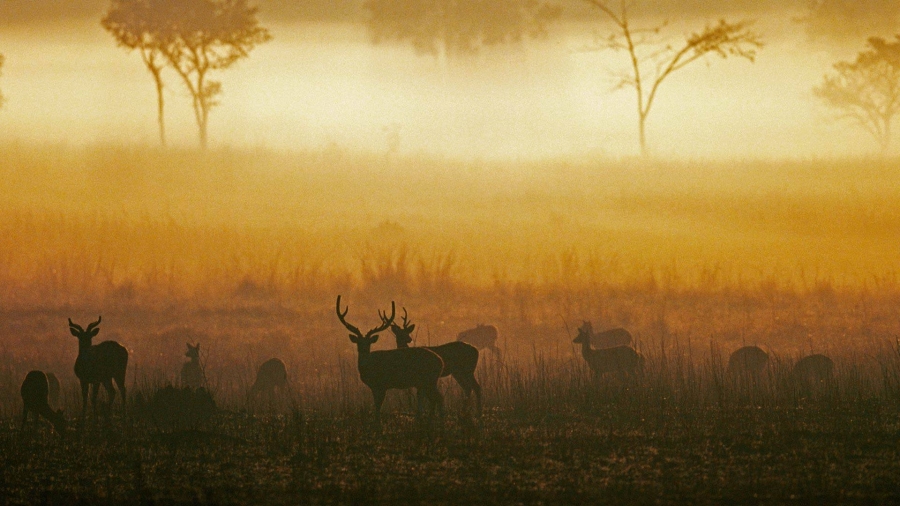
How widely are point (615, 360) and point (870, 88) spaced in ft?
122

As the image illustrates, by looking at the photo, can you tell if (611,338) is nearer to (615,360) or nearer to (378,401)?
(615,360)

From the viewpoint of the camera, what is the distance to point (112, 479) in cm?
807

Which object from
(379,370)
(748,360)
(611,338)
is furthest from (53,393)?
(748,360)

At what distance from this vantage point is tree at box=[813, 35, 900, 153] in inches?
1730

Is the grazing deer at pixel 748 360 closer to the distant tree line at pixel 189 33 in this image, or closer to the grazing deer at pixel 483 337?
the grazing deer at pixel 483 337

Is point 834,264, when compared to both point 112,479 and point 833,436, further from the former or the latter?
point 112,479

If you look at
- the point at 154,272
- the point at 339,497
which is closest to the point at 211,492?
the point at 339,497

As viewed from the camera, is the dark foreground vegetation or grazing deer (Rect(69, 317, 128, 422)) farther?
grazing deer (Rect(69, 317, 128, 422))

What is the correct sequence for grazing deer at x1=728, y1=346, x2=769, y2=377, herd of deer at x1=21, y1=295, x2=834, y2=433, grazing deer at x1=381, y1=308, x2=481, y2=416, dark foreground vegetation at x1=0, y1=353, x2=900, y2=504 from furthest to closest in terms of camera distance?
1. grazing deer at x1=728, y1=346, x2=769, y2=377
2. grazing deer at x1=381, y1=308, x2=481, y2=416
3. herd of deer at x1=21, y1=295, x2=834, y2=433
4. dark foreground vegetation at x1=0, y1=353, x2=900, y2=504

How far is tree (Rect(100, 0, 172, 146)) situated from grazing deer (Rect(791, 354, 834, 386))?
27792 mm

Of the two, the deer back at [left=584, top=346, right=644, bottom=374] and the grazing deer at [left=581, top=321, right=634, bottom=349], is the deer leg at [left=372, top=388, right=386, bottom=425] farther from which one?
the grazing deer at [left=581, top=321, right=634, bottom=349]

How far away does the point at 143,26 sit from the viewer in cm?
3725

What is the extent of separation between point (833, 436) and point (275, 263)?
11686mm

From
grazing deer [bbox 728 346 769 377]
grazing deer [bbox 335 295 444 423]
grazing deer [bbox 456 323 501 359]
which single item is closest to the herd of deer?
grazing deer [bbox 335 295 444 423]
